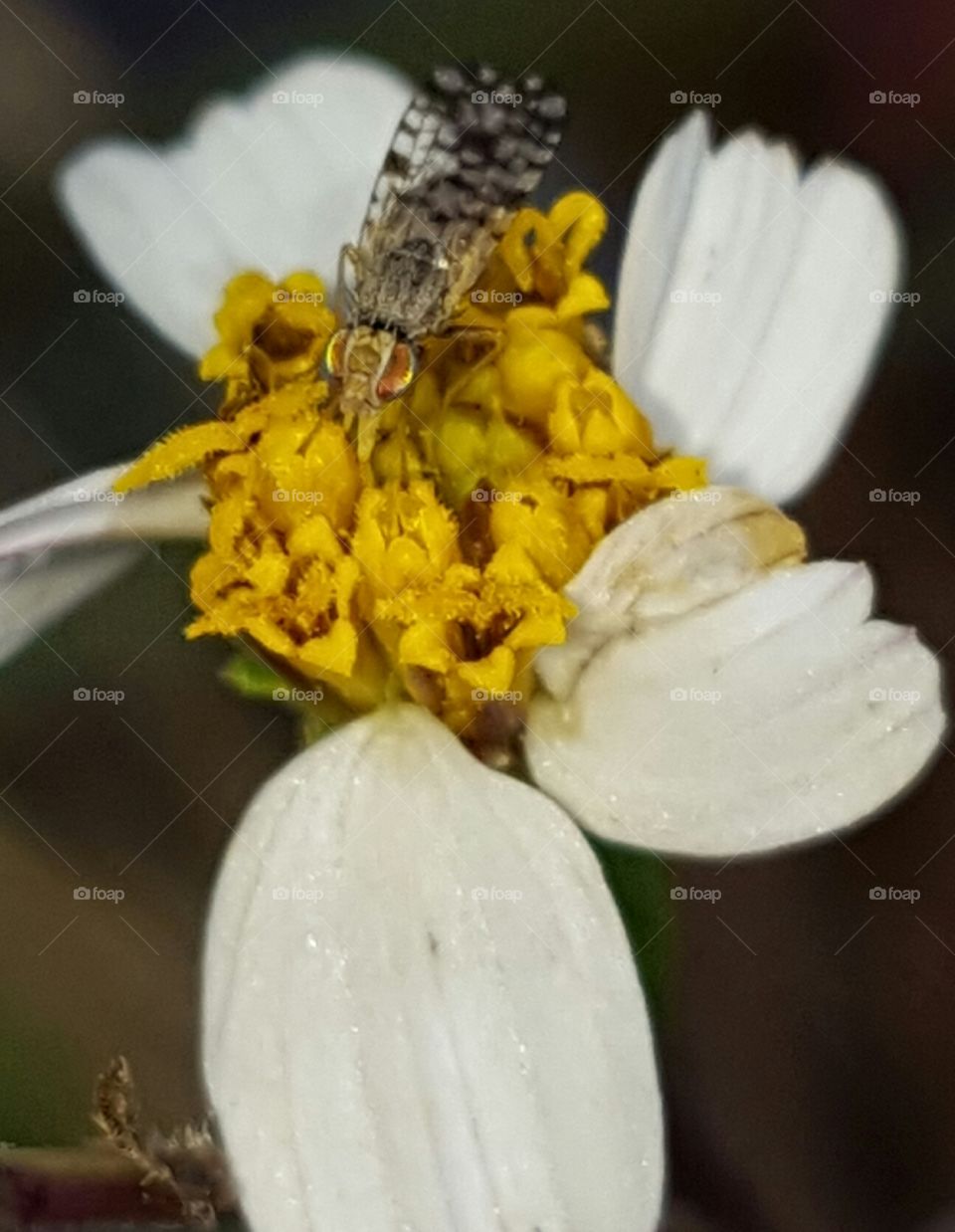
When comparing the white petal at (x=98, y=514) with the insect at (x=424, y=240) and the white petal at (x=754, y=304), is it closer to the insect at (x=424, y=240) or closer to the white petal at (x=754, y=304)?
the insect at (x=424, y=240)

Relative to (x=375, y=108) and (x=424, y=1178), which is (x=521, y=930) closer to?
(x=424, y=1178)

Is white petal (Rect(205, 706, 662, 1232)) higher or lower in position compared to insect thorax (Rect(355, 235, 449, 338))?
lower

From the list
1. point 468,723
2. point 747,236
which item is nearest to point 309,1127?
point 468,723

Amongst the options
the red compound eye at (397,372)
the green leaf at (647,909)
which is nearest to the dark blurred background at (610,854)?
the green leaf at (647,909)

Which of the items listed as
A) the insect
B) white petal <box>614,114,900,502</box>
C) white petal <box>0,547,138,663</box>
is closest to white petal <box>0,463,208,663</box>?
white petal <box>0,547,138,663</box>

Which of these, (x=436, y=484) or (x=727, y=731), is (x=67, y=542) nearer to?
(x=436, y=484)

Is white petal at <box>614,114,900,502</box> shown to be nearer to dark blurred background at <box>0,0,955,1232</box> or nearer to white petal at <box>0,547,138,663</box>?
dark blurred background at <box>0,0,955,1232</box>
